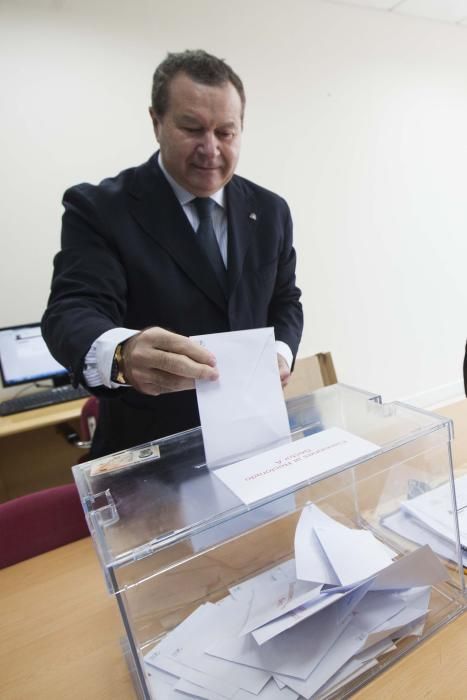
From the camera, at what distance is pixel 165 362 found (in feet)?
2.00

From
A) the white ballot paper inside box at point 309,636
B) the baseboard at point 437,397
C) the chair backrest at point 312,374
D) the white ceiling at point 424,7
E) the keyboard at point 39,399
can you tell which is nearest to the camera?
the white ballot paper inside box at point 309,636

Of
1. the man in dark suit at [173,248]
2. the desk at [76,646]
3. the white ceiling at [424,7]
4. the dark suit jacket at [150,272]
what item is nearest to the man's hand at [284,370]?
the man in dark suit at [173,248]

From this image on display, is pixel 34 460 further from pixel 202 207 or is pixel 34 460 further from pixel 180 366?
pixel 180 366

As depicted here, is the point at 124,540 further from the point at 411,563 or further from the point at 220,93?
the point at 220,93

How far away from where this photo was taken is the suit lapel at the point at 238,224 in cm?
110

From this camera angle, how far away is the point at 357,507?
0.83 metres

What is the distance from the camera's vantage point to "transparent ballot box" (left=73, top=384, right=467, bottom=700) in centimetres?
51

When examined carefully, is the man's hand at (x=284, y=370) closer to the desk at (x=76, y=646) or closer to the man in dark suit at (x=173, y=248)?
the man in dark suit at (x=173, y=248)

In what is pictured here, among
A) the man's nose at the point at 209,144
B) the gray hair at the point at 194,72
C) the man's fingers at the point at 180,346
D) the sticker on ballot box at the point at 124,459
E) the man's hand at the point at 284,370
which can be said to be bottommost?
the sticker on ballot box at the point at 124,459

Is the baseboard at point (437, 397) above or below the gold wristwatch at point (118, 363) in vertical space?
below

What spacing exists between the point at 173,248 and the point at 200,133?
0.27 meters

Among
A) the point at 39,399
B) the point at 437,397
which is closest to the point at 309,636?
the point at 39,399

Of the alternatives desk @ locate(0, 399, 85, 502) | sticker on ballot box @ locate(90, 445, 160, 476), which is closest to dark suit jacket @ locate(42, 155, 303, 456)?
sticker on ballot box @ locate(90, 445, 160, 476)

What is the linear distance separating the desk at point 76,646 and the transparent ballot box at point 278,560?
0.02 metres
